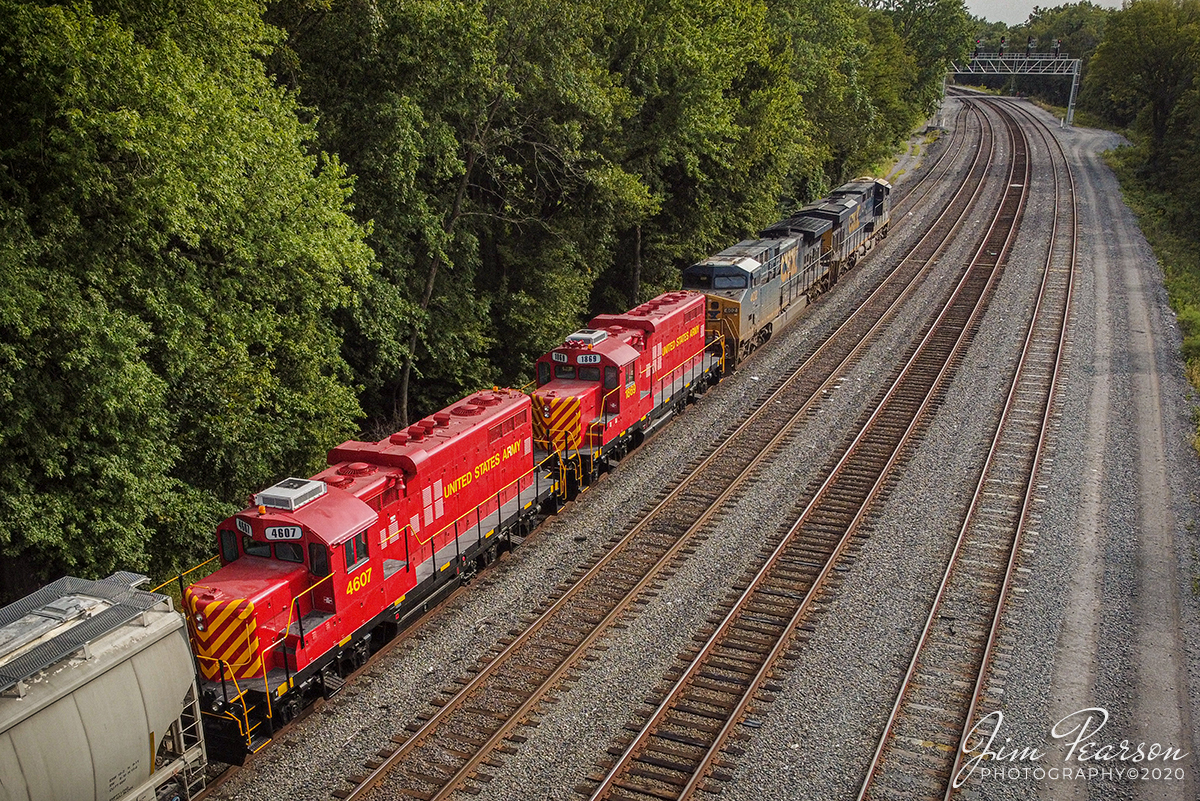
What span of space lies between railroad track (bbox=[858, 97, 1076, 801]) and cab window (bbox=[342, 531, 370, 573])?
8.26 meters

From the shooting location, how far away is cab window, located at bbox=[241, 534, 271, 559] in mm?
14336

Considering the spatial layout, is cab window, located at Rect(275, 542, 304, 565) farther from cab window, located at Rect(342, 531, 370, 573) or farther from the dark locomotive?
cab window, located at Rect(342, 531, 370, 573)

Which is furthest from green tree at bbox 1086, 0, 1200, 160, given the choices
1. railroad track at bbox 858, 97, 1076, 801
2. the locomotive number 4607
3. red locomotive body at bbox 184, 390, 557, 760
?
the locomotive number 4607

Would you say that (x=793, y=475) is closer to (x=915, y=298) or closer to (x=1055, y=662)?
(x=1055, y=662)

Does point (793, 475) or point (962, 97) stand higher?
point (962, 97)

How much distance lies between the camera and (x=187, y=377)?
17.8 metres

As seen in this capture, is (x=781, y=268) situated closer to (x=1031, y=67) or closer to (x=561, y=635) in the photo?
(x=561, y=635)

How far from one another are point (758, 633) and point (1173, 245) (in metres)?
45.4

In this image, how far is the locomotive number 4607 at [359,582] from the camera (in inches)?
580

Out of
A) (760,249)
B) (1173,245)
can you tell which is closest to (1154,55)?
(1173,245)

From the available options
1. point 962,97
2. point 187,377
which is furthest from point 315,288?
point 962,97

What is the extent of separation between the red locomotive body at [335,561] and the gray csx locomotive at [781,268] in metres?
14.4

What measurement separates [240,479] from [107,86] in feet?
26.2
